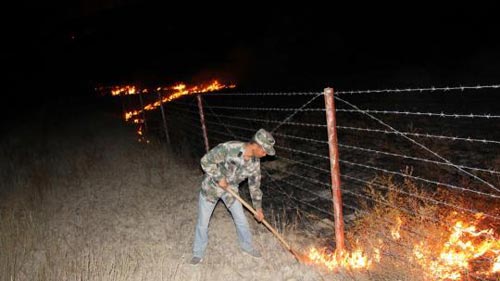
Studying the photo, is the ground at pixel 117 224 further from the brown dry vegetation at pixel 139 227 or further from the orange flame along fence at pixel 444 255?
the orange flame along fence at pixel 444 255

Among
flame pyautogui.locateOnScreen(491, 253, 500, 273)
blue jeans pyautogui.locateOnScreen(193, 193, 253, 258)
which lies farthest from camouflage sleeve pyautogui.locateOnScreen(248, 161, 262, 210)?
flame pyautogui.locateOnScreen(491, 253, 500, 273)

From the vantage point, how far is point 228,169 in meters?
4.47

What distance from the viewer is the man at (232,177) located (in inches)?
164

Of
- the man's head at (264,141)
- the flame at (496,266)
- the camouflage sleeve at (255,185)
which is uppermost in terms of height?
the man's head at (264,141)

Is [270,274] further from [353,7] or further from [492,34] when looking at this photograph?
[353,7]

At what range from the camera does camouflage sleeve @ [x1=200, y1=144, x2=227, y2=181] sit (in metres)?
4.35

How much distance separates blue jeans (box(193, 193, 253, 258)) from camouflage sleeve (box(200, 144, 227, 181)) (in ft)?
1.22

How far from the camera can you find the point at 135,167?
332 inches

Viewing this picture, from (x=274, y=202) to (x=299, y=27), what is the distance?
72.4ft

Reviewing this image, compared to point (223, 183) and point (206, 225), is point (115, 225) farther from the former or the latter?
point (223, 183)

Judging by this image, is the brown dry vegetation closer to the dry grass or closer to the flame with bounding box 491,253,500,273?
the dry grass

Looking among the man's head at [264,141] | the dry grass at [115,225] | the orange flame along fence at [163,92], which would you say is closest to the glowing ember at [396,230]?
the dry grass at [115,225]

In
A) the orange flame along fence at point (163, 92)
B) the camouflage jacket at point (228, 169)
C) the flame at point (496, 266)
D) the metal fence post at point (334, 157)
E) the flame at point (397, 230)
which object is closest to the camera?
the metal fence post at point (334, 157)

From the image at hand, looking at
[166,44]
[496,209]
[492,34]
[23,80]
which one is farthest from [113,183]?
[23,80]
